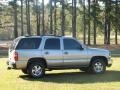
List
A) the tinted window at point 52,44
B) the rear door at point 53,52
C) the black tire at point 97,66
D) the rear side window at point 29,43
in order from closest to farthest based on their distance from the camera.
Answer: the rear side window at point 29,43
the rear door at point 53,52
the tinted window at point 52,44
the black tire at point 97,66

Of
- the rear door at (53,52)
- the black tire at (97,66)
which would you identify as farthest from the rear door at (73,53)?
the black tire at (97,66)

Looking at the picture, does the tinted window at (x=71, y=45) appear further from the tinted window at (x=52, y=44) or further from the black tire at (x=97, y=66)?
the black tire at (x=97, y=66)

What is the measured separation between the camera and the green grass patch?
1577cm

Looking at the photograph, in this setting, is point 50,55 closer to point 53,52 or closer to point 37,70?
point 53,52

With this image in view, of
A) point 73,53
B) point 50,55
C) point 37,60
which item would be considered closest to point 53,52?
point 50,55

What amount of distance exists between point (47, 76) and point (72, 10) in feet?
158

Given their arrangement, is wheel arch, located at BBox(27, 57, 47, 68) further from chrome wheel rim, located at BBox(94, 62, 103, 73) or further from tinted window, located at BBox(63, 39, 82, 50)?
chrome wheel rim, located at BBox(94, 62, 103, 73)

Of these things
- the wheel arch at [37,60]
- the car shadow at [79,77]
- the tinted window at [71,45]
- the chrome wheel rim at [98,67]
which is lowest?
the car shadow at [79,77]

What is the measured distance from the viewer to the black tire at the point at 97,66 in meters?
20.2

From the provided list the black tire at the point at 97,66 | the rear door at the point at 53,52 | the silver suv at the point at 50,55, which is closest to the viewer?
the silver suv at the point at 50,55

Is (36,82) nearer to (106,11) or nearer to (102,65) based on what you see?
(102,65)

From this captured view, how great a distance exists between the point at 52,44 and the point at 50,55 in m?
0.61

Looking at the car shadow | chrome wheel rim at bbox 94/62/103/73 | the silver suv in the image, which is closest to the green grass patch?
the car shadow

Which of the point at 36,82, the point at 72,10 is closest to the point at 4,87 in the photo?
the point at 36,82
